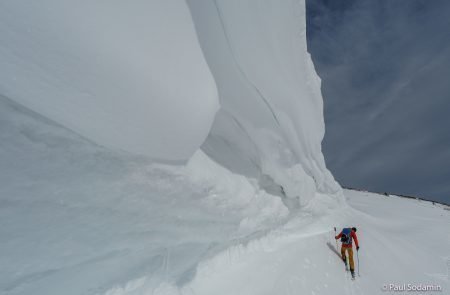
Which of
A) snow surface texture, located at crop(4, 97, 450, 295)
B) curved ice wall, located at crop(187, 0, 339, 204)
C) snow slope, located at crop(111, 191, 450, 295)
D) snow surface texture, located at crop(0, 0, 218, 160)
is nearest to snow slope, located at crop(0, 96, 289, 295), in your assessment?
snow surface texture, located at crop(4, 97, 450, 295)

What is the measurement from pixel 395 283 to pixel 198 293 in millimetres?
5268

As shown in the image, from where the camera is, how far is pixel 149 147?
312cm

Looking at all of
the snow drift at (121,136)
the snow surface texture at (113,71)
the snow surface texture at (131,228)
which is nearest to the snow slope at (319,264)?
the snow surface texture at (131,228)

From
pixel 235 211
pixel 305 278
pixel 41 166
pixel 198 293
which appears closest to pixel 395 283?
pixel 305 278

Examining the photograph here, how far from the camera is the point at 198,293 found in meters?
3.86

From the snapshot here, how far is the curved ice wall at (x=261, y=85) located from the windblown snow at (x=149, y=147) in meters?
0.03

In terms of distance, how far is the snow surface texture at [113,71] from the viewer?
2.05 m

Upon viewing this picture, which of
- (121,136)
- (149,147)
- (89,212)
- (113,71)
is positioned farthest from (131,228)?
(113,71)

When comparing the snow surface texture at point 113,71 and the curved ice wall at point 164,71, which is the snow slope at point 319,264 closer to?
the curved ice wall at point 164,71

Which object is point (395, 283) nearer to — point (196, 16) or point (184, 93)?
point (184, 93)

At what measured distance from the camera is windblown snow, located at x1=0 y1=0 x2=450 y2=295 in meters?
2.24

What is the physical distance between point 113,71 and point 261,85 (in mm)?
3432

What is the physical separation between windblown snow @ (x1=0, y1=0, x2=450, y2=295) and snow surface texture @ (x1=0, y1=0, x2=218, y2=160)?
12mm

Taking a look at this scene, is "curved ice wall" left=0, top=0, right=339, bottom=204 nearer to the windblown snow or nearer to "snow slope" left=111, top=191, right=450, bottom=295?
the windblown snow
